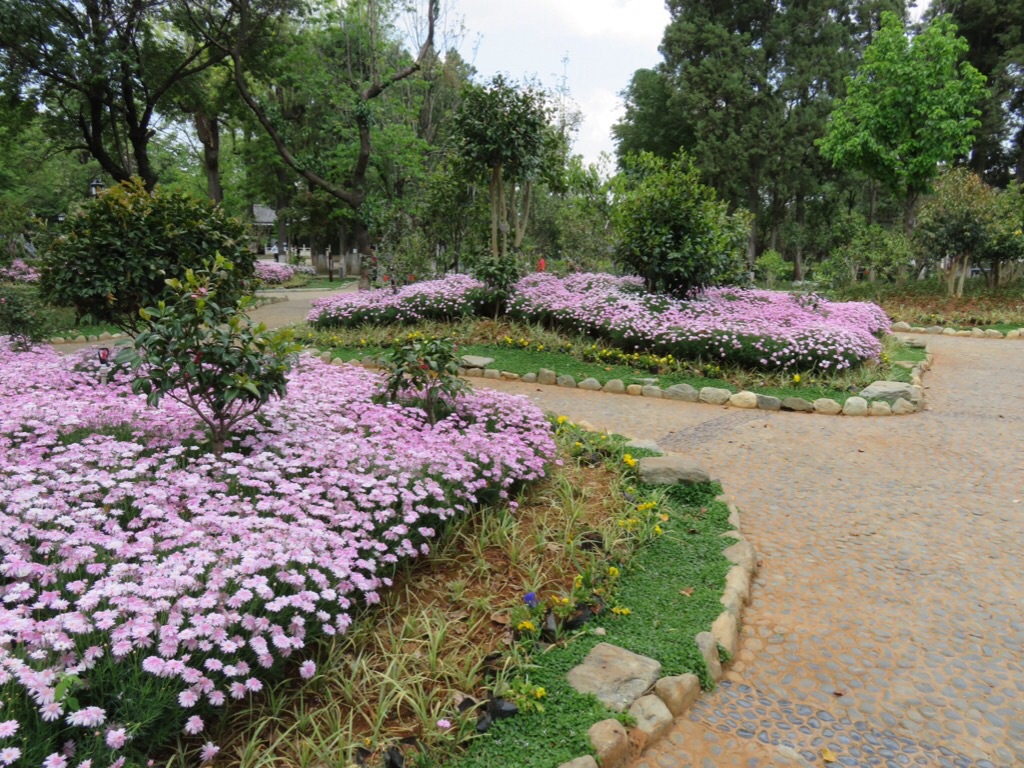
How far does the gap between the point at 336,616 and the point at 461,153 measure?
992 centimetres

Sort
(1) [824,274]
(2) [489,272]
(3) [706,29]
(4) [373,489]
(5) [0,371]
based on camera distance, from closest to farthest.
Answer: (4) [373,489] < (5) [0,371] < (2) [489,272] < (1) [824,274] < (3) [706,29]

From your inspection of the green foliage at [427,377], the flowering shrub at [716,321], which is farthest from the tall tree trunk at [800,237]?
the green foliage at [427,377]

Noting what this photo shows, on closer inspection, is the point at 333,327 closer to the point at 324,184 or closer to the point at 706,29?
the point at 324,184

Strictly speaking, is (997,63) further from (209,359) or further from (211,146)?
(209,359)

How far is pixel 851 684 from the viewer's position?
2.54 meters

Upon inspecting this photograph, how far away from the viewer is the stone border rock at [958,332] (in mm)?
12430

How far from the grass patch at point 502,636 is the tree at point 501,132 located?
7.81m

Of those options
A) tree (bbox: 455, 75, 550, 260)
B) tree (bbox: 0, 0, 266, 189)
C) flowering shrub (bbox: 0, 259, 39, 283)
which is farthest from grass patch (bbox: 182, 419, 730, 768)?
tree (bbox: 0, 0, 266, 189)

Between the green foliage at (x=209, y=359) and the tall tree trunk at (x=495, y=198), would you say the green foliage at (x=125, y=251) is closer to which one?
the green foliage at (x=209, y=359)

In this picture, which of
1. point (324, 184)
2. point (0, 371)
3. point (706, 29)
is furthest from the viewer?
point (706, 29)

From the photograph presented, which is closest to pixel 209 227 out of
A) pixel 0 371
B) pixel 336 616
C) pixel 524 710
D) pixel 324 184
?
pixel 0 371

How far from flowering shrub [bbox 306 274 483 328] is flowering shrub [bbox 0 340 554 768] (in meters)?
6.17

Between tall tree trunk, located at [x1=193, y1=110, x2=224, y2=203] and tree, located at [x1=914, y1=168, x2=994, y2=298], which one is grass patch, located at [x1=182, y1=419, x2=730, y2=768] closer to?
tree, located at [x1=914, y1=168, x2=994, y2=298]

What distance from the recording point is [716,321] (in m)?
8.75
